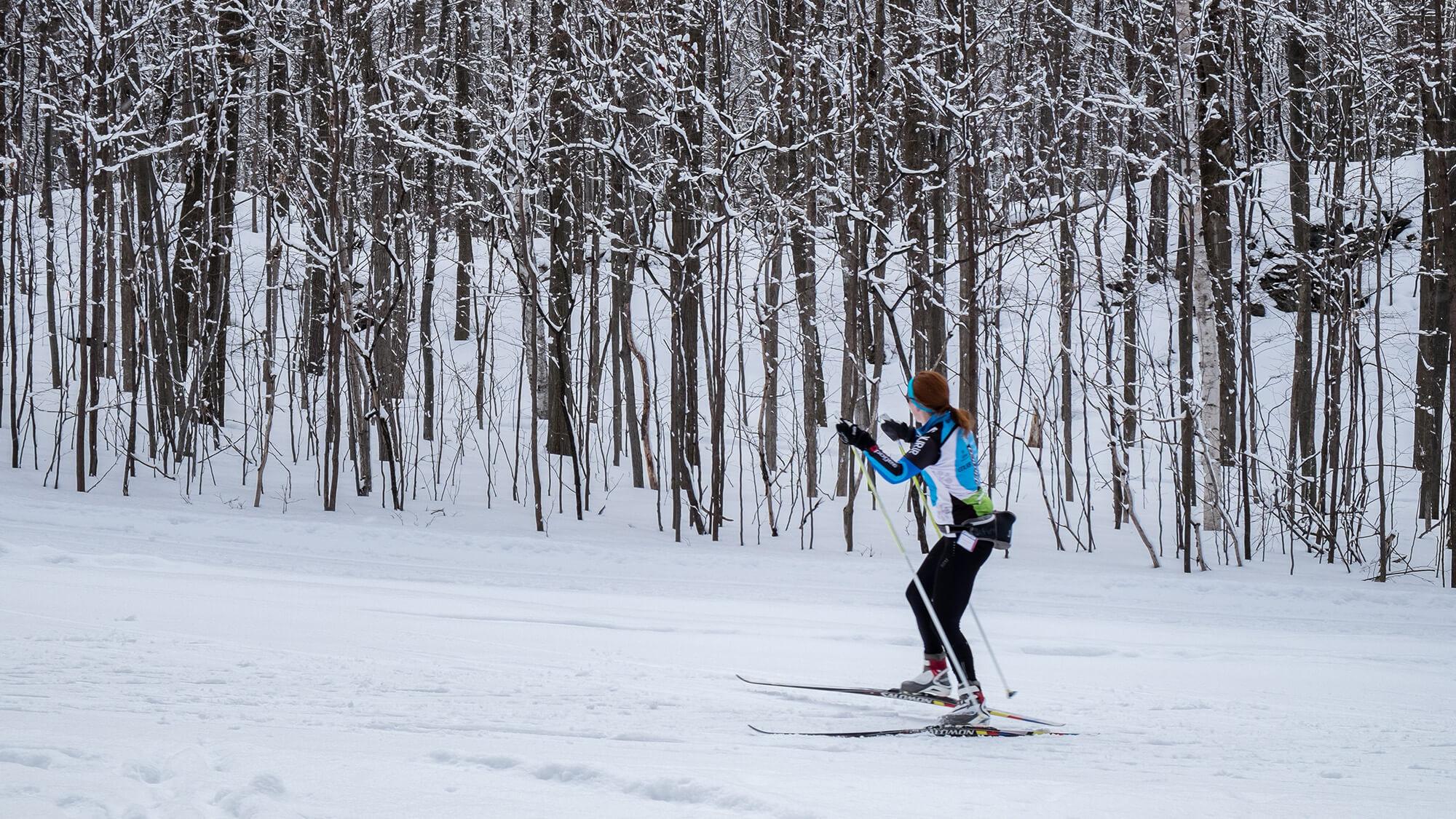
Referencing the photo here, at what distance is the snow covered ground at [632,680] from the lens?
3783 millimetres

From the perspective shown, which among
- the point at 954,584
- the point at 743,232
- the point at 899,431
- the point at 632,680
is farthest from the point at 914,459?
the point at 743,232

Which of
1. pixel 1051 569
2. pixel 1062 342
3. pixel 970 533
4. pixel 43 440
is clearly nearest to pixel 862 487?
pixel 1062 342

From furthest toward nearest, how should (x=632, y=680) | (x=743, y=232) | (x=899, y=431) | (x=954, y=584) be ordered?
(x=743, y=232) → (x=632, y=680) → (x=899, y=431) → (x=954, y=584)

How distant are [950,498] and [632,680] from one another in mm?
2115

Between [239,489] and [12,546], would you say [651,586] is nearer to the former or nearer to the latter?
[12,546]

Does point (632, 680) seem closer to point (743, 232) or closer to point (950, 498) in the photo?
point (950, 498)

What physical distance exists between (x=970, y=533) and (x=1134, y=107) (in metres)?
7.93

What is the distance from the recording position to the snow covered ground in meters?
3.78

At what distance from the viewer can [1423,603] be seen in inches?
379

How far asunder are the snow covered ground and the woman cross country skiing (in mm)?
536

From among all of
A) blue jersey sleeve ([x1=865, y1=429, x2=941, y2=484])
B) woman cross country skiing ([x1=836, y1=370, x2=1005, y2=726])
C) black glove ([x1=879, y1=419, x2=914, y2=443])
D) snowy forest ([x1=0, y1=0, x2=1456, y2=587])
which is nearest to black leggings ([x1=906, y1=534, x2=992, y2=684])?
woman cross country skiing ([x1=836, y1=370, x2=1005, y2=726])

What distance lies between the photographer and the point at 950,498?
5414mm

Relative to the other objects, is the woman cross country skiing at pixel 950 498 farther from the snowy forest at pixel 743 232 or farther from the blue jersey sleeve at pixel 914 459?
the snowy forest at pixel 743 232

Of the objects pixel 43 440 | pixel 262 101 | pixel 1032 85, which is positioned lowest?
pixel 43 440
